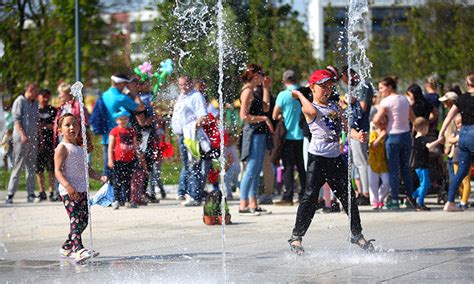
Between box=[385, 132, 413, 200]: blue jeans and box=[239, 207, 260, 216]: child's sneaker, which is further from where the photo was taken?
box=[385, 132, 413, 200]: blue jeans

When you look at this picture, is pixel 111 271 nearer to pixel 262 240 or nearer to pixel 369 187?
pixel 262 240

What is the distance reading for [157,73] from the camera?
16219 millimetres

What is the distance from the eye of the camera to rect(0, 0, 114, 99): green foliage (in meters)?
26.1

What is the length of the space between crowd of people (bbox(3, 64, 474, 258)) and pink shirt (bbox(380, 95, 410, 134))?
15mm

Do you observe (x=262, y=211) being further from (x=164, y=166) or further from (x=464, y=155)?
(x=164, y=166)

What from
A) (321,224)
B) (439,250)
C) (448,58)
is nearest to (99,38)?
(448,58)

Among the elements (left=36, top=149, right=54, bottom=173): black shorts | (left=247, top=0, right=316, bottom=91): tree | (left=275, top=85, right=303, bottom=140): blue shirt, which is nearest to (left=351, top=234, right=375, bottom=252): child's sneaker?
(left=275, top=85, right=303, bottom=140): blue shirt

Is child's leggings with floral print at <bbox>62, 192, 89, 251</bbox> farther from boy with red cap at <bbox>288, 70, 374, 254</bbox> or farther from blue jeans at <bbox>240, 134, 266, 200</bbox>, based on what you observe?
blue jeans at <bbox>240, 134, 266, 200</bbox>

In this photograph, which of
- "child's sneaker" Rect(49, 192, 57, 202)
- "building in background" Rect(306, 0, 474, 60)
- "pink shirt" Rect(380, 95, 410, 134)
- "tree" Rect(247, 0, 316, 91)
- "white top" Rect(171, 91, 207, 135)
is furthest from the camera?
"building in background" Rect(306, 0, 474, 60)

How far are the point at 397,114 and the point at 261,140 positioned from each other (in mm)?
1904

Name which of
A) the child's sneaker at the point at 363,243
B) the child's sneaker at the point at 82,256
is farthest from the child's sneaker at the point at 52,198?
the child's sneaker at the point at 363,243

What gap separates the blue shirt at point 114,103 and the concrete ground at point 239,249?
4.69 feet

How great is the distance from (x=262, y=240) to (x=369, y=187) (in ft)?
13.3

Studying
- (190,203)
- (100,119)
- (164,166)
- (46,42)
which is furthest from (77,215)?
(46,42)
